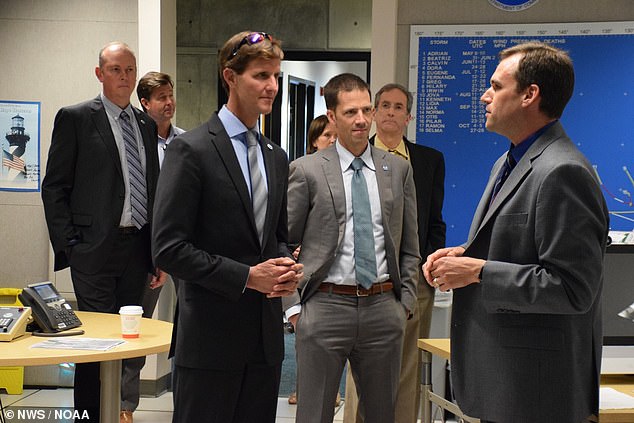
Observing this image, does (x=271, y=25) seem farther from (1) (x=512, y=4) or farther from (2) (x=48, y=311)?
(2) (x=48, y=311)

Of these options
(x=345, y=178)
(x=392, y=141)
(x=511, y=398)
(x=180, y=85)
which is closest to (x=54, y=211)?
(x=345, y=178)

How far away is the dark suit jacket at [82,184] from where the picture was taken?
4.00m

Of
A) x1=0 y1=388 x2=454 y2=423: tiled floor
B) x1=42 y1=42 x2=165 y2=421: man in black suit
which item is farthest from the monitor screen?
x1=0 y1=388 x2=454 y2=423: tiled floor

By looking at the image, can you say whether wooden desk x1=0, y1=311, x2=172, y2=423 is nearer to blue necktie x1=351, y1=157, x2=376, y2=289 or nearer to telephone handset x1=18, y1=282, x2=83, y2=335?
telephone handset x1=18, y1=282, x2=83, y2=335

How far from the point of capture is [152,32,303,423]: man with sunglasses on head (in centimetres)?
250

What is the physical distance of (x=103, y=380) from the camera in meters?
3.16

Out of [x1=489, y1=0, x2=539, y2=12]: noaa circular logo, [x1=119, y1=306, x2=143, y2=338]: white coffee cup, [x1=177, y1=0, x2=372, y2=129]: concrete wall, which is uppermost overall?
[x1=177, y1=0, x2=372, y2=129]: concrete wall

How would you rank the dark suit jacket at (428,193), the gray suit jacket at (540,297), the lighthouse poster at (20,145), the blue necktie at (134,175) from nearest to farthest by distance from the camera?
the gray suit jacket at (540,297) < the blue necktie at (134,175) < the dark suit jacket at (428,193) < the lighthouse poster at (20,145)

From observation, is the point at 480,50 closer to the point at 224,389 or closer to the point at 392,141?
the point at 392,141

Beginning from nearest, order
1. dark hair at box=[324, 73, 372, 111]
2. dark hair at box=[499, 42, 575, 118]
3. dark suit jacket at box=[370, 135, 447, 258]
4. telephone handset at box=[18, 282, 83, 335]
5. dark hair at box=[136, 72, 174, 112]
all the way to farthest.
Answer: dark hair at box=[499, 42, 575, 118] < telephone handset at box=[18, 282, 83, 335] < dark hair at box=[324, 73, 372, 111] < dark suit jacket at box=[370, 135, 447, 258] < dark hair at box=[136, 72, 174, 112]

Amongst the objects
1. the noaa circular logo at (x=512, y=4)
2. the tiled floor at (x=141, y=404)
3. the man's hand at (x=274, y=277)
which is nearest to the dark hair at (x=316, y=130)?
the noaa circular logo at (x=512, y=4)

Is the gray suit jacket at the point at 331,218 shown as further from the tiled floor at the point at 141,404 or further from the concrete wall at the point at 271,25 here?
the concrete wall at the point at 271,25

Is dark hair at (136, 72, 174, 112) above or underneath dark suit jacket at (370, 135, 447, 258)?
above

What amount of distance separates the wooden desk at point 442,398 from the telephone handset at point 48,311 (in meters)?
1.43
